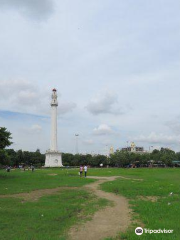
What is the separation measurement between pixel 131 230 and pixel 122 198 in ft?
29.5

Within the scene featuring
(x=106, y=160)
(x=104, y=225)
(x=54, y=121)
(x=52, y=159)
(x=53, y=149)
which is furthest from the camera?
(x=106, y=160)

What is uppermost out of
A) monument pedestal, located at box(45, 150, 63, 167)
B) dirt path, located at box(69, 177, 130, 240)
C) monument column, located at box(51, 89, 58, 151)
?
monument column, located at box(51, 89, 58, 151)

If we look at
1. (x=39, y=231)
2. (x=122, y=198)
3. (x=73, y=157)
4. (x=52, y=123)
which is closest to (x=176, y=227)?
(x=39, y=231)

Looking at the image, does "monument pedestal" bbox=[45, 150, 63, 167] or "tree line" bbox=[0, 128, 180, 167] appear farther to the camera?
"tree line" bbox=[0, 128, 180, 167]

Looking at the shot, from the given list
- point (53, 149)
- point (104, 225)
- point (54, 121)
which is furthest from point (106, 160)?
point (104, 225)

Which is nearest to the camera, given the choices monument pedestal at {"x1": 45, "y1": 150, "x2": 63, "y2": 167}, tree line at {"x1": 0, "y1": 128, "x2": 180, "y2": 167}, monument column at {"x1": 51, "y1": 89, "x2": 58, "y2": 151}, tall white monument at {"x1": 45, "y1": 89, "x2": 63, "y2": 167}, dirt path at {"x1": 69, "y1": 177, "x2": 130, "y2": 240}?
dirt path at {"x1": 69, "y1": 177, "x2": 130, "y2": 240}

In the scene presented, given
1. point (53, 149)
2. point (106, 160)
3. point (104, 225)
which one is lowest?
point (104, 225)

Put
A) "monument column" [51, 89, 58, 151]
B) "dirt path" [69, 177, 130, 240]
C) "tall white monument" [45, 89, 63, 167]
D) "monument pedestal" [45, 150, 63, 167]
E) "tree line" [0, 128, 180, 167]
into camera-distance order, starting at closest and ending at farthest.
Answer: "dirt path" [69, 177, 130, 240]
"monument pedestal" [45, 150, 63, 167]
"tall white monument" [45, 89, 63, 167]
"monument column" [51, 89, 58, 151]
"tree line" [0, 128, 180, 167]

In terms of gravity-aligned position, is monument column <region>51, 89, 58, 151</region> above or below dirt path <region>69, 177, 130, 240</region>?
above

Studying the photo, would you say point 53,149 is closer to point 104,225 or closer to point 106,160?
point 106,160

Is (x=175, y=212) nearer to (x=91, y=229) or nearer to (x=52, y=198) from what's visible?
(x=91, y=229)

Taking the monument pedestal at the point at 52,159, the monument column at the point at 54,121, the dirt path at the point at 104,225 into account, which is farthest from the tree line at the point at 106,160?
the dirt path at the point at 104,225

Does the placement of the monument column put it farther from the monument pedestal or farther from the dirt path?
the dirt path

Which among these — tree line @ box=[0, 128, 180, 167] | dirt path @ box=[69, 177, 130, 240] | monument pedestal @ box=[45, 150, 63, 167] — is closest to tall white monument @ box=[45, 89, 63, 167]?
monument pedestal @ box=[45, 150, 63, 167]
